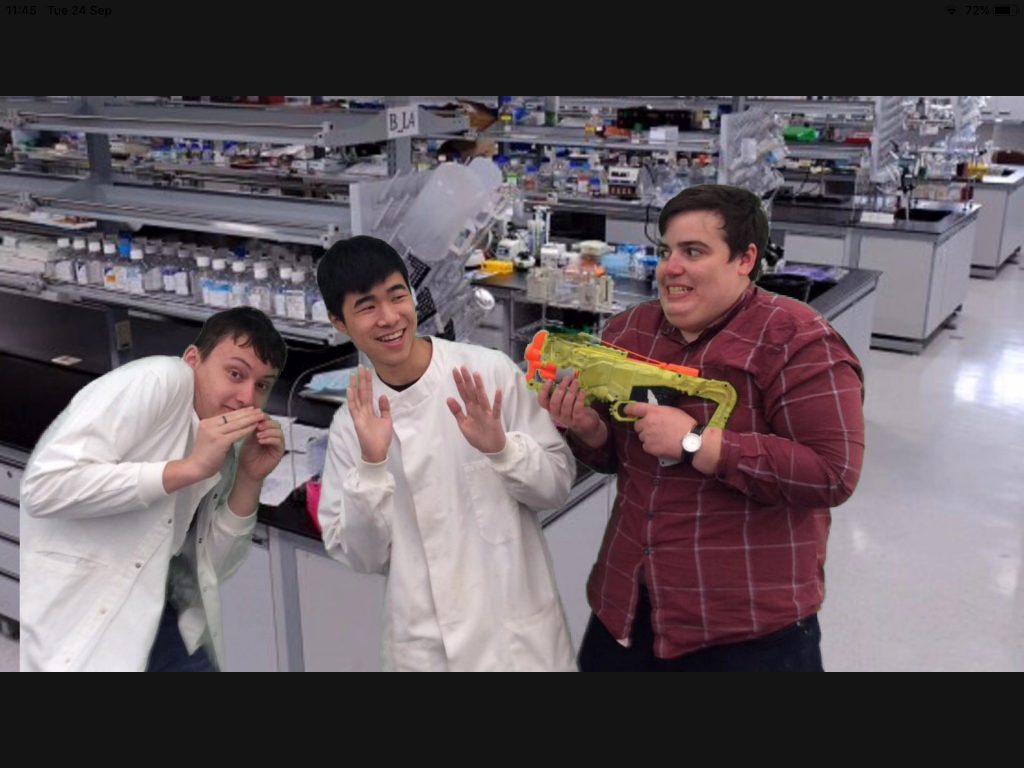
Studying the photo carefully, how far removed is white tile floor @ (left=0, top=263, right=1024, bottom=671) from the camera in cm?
321

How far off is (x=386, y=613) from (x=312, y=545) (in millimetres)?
710

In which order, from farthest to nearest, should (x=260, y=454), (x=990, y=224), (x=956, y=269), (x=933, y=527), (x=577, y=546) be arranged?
(x=990, y=224)
(x=956, y=269)
(x=933, y=527)
(x=577, y=546)
(x=260, y=454)

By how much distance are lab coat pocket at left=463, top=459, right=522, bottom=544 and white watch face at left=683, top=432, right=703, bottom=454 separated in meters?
0.38

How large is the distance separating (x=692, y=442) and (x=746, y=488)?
0.11 metres

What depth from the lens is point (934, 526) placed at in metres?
4.12

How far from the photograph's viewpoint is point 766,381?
1.48 m

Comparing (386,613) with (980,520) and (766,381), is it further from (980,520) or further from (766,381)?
(980,520)

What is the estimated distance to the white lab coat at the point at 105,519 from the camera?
1568 mm

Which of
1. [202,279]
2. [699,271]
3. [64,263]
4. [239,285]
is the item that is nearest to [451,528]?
[699,271]

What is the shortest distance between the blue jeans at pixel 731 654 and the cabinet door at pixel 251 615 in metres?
1.18

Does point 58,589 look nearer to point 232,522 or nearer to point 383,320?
point 232,522

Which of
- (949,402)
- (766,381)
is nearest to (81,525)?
(766,381)

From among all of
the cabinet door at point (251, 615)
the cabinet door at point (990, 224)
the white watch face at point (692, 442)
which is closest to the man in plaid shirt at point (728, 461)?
the white watch face at point (692, 442)

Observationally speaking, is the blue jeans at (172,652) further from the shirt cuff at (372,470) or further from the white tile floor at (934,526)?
the white tile floor at (934,526)
